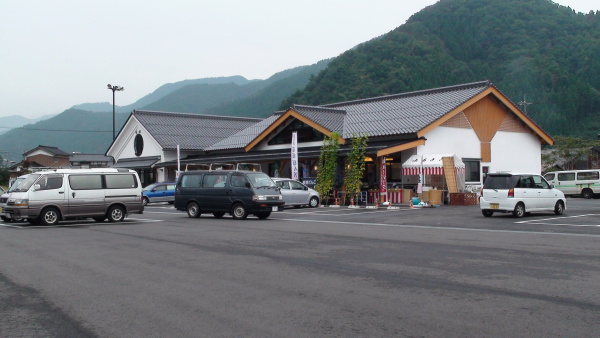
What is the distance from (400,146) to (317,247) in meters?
17.1

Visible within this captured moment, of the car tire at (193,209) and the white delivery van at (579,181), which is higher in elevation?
the white delivery van at (579,181)

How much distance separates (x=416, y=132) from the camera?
28438 millimetres

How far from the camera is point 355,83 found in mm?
67500

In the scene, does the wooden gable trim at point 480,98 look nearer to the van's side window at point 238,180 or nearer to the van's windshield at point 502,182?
the van's windshield at point 502,182

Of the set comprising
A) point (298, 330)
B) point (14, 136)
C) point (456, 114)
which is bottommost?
point (298, 330)

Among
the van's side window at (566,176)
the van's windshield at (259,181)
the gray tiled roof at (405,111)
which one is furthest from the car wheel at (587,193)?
the van's windshield at (259,181)

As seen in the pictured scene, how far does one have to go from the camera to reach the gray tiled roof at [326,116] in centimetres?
3406

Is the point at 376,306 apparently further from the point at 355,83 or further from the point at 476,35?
the point at 476,35

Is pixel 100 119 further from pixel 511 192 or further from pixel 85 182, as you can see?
pixel 511 192

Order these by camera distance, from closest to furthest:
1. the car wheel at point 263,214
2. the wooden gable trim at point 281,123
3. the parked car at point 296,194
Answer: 1. the car wheel at point 263,214
2. the parked car at point 296,194
3. the wooden gable trim at point 281,123

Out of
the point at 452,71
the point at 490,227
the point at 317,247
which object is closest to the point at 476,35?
the point at 452,71

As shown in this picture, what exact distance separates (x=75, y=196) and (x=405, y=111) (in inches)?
794

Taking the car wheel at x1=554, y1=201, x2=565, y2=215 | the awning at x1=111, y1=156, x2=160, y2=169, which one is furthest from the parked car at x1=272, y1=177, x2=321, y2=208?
the awning at x1=111, y1=156, x2=160, y2=169

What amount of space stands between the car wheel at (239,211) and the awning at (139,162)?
26.0 meters
